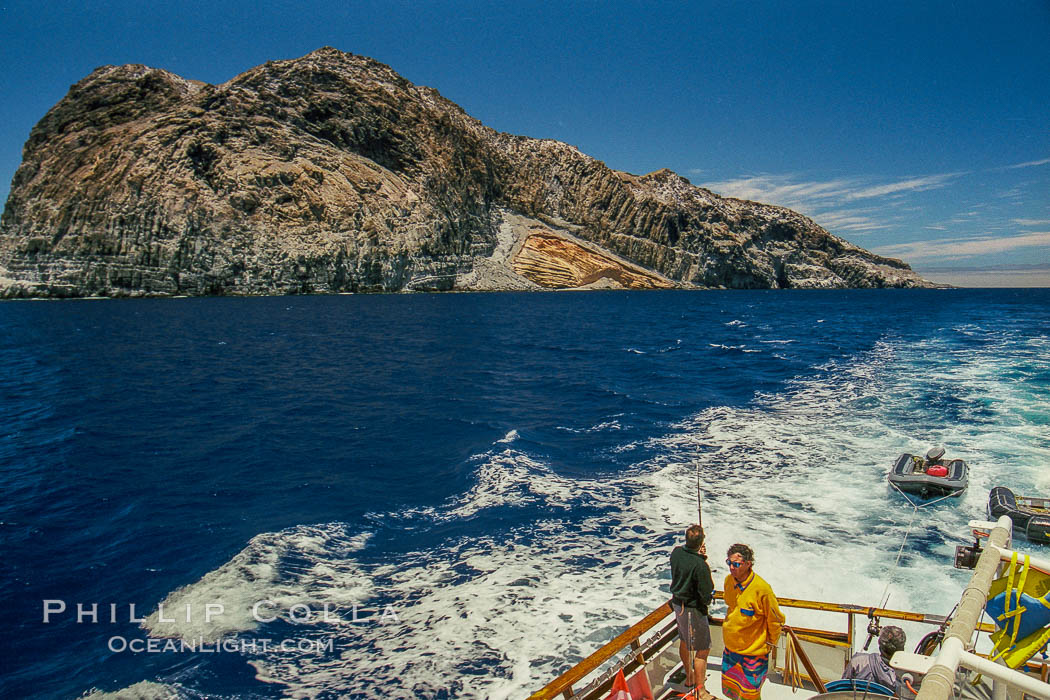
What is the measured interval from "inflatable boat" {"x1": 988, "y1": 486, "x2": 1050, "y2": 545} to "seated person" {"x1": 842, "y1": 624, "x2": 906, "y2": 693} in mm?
8060

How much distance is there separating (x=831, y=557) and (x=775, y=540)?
985 mm

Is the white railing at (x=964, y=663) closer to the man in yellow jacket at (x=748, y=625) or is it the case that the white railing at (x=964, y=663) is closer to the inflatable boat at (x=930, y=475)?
the man in yellow jacket at (x=748, y=625)

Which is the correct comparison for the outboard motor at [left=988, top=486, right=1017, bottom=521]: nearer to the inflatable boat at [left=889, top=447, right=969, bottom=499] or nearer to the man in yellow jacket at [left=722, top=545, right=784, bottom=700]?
the inflatable boat at [left=889, top=447, right=969, bottom=499]

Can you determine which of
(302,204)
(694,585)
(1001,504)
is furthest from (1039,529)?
(302,204)

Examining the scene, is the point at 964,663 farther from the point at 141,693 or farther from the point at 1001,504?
the point at 1001,504

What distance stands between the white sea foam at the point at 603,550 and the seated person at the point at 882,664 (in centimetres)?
318

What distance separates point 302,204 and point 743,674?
10107 centimetres

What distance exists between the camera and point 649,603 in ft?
29.2

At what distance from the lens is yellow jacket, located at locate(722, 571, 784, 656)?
17.4 ft

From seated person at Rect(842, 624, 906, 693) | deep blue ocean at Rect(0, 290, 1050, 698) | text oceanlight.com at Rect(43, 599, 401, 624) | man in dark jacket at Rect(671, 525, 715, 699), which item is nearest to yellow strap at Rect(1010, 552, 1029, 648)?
seated person at Rect(842, 624, 906, 693)

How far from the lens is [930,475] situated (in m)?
13.1

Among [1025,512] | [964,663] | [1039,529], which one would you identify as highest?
[964,663]

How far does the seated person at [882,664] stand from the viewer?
520cm

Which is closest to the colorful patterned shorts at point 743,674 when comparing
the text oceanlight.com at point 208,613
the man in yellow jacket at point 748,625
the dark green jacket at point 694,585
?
the man in yellow jacket at point 748,625
